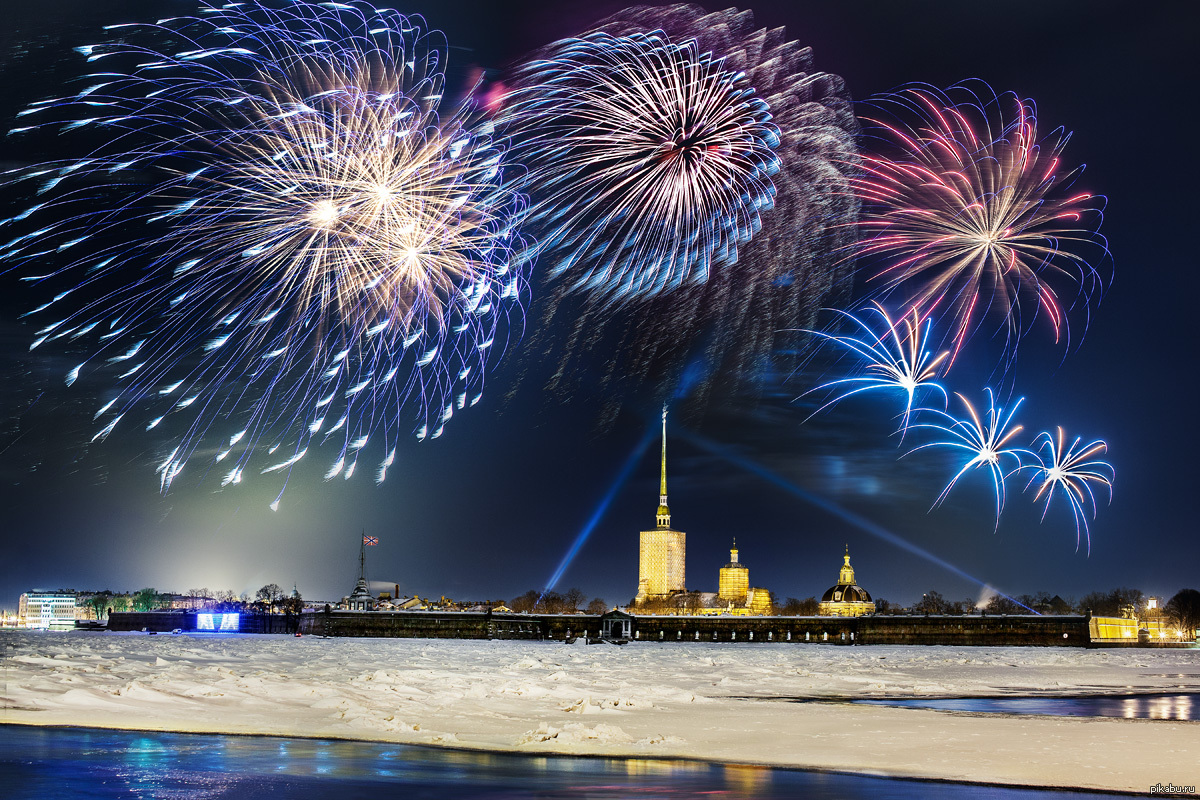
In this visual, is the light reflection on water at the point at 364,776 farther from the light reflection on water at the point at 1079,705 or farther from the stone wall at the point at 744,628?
the stone wall at the point at 744,628

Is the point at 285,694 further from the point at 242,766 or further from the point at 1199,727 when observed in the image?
the point at 1199,727

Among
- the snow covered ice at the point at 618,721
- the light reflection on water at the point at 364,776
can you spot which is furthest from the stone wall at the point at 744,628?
the light reflection on water at the point at 364,776

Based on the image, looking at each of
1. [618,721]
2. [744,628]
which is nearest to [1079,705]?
[618,721]

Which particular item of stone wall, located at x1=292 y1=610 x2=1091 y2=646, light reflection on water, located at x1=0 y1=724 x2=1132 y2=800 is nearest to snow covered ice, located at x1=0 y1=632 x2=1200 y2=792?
light reflection on water, located at x1=0 y1=724 x2=1132 y2=800

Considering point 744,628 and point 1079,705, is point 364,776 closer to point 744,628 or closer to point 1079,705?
point 1079,705

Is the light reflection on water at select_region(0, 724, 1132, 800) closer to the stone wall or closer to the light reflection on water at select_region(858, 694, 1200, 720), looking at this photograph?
the light reflection on water at select_region(858, 694, 1200, 720)

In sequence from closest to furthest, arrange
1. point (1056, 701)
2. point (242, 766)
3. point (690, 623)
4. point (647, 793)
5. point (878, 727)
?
1. point (647, 793)
2. point (242, 766)
3. point (878, 727)
4. point (1056, 701)
5. point (690, 623)

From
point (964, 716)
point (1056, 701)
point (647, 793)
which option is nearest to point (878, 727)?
point (964, 716)
